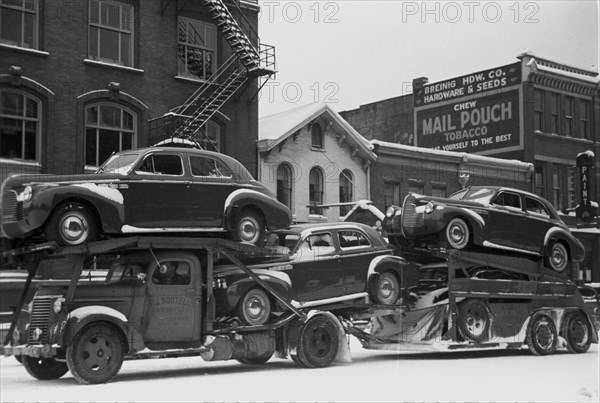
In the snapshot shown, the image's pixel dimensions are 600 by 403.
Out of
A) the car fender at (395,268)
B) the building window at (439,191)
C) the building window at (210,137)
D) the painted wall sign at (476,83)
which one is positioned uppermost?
the painted wall sign at (476,83)

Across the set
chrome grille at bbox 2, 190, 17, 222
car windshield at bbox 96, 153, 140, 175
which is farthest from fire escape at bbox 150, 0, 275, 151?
chrome grille at bbox 2, 190, 17, 222

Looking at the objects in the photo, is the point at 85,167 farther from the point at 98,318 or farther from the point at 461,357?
the point at 461,357

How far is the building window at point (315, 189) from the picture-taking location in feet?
51.5

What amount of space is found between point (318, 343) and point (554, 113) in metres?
8.82

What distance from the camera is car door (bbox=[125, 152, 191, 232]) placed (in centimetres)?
1170

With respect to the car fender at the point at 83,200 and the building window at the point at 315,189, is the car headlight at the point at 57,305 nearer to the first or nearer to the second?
the car fender at the point at 83,200

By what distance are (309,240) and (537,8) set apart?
6.47 metres

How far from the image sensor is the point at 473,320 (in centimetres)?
1598

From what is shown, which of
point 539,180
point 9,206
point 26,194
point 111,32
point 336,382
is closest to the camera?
point 26,194

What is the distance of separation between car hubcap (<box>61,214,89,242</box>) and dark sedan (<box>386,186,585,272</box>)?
21.5ft

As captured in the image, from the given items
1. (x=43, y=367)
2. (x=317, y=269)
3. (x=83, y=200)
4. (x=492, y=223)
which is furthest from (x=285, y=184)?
(x=43, y=367)

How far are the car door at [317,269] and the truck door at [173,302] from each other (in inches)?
69.0

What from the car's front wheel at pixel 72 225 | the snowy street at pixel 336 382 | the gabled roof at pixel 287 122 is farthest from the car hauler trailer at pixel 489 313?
the car's front wheel at pixel 72 225

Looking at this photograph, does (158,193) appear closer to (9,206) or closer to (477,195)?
(9,206)
